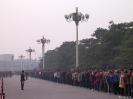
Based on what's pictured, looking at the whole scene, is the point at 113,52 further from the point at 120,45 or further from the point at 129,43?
Result: the point at 129,43

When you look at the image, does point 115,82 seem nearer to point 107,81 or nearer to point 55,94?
point 107,81

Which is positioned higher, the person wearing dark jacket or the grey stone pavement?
the person wearing dark jacket

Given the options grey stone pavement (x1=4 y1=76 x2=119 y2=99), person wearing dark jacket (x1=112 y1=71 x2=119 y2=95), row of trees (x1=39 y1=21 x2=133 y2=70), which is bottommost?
grey stone pavement (x1=4 y1=76 x2=119 y2=99)

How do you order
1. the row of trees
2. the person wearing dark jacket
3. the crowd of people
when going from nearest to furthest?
the crowd of people → the person wearing dark jacket → the row of trees

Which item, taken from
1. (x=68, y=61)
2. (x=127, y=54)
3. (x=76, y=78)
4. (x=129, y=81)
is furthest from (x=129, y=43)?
(x=68, y=61)

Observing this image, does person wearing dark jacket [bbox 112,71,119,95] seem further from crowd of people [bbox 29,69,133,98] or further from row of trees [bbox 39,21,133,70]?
row of trees [bbox 39,21,133,70]

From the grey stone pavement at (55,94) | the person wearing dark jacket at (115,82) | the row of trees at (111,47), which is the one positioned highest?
the row of trees at (111,47)

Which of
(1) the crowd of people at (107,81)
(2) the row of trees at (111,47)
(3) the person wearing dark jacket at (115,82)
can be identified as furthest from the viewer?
(2) the row of trees at (111,47)

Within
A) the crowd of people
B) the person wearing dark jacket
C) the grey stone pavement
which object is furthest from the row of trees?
the person wearing dark jacket

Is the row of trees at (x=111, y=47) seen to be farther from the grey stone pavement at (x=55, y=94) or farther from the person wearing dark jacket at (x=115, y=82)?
the person wearing dark jacket at (x=115, y=82)

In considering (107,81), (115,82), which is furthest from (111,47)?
(115,82)

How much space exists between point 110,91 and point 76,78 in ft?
33.5

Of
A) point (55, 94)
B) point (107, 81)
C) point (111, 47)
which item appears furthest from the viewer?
point (111, 47)

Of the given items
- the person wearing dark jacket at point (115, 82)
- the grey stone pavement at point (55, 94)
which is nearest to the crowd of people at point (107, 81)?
the person wearing dark jacket at point (115, 82)
